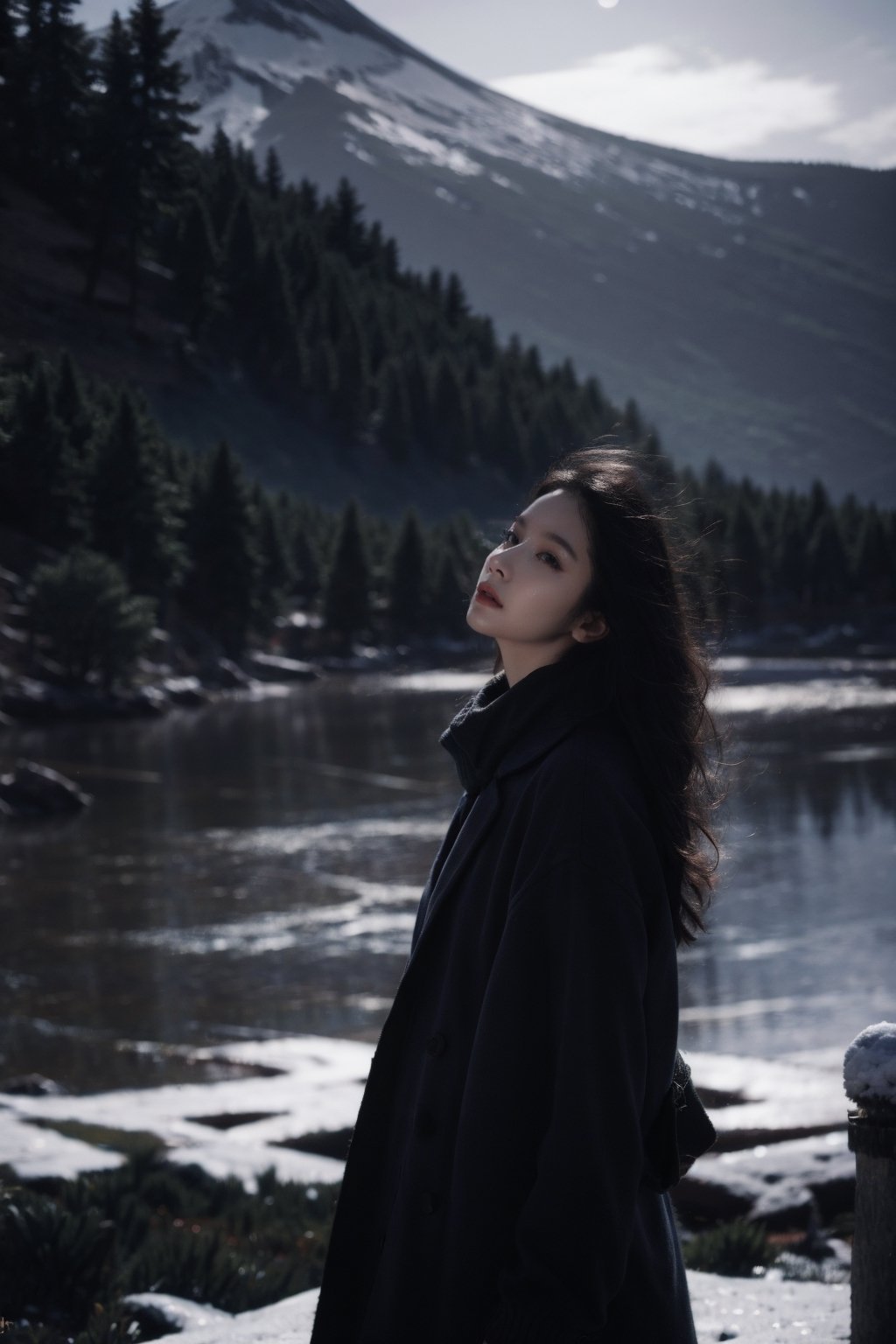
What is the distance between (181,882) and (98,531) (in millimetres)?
31520

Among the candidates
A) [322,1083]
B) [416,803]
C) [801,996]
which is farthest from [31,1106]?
[416,803]

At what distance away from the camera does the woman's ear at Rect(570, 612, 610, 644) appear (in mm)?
2660

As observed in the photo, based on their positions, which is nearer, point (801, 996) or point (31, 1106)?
point (31, 1106)

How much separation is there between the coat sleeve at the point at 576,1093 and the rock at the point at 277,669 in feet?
180

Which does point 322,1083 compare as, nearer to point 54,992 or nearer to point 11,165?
point 54,992

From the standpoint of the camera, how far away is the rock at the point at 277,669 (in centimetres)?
5716

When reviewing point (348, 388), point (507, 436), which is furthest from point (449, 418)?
point (348, 388)

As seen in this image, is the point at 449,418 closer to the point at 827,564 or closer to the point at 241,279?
the point at 241,279

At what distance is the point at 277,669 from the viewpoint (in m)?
57.6

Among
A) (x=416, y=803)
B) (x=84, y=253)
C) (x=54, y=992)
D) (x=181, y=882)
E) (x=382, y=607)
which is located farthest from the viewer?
(x=382, y=607)

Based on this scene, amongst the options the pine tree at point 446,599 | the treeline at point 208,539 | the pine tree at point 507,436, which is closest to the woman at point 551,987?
the treeline at point 208,539

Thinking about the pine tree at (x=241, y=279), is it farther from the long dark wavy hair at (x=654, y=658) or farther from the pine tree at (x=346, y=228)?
the long dark wavy hair at (x=654, y=658)

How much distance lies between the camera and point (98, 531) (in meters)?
47.4

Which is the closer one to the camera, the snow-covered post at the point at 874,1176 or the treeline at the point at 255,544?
the snow-covered post at the point at 874,1176
